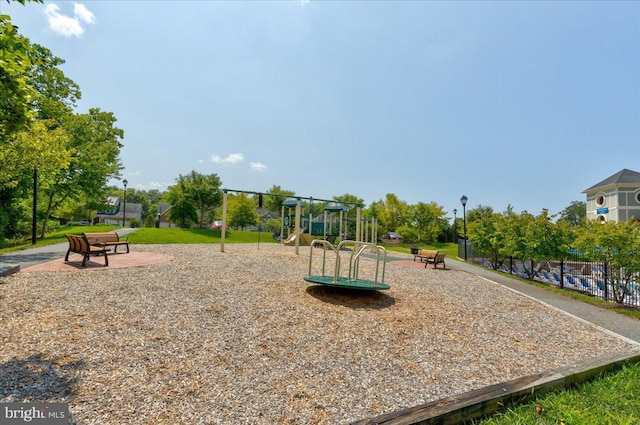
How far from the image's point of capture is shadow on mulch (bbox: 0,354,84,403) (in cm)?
283

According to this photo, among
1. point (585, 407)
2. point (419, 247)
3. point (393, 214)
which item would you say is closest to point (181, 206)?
point (393, 214)

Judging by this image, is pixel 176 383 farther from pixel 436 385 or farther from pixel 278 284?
pixel 278 284

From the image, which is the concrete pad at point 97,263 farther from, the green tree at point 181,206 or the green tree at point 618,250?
the green tree at point 181,206

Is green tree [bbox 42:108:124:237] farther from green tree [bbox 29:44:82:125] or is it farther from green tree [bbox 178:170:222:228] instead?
green tree [bbox 178:170:222:228]

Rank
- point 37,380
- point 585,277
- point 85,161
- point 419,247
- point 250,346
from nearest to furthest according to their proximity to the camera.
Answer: point 37,380
point 250,346
point 585,277
point 85,161
point 419,247

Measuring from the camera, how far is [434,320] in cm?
567

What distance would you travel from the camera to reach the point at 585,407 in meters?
3.26

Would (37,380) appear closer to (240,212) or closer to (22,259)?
(22,259)

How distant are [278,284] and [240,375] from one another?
366 centimetres

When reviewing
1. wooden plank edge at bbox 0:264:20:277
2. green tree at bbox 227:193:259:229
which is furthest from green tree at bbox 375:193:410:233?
wooden plank edge at bbox 0:264:20:277

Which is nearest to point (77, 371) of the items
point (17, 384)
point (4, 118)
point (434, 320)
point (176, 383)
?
point (17, 384)

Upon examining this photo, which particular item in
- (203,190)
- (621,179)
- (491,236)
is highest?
(621,179)

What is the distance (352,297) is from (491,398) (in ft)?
11.9

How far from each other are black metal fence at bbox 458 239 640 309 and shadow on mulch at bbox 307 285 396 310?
7940mm
